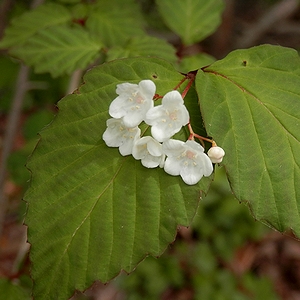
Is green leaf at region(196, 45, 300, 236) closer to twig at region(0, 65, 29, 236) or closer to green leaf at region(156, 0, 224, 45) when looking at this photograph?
green leaf at region(156, 0, 224, 45)

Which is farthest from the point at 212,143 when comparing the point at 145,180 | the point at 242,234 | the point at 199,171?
the point at 242,234

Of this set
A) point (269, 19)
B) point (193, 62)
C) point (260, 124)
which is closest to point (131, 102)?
point (260, 124)

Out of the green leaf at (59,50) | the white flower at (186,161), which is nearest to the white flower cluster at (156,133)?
the white flower at (186,161)

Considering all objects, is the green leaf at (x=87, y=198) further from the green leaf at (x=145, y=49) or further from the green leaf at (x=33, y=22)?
the green leaf at (x=33, y=22)

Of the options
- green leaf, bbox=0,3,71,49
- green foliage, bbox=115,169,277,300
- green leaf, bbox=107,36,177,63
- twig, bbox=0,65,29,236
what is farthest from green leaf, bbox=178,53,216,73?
green foliage, bbox=115,169,277,300

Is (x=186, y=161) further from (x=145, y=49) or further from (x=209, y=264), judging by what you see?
(x=209, y=264)

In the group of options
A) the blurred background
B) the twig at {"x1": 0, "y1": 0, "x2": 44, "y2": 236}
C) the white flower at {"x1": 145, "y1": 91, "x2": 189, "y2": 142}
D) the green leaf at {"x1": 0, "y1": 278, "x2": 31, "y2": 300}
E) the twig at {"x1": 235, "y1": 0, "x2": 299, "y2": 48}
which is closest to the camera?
the white flower at {"x1": 145, "y1": 91, "x2": 189, "y2": 142}
